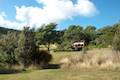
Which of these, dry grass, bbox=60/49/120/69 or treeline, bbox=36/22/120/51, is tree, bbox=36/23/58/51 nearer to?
treeline, bbox=36/22/120/51

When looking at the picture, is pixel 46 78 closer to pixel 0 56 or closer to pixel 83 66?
pixel 83 66

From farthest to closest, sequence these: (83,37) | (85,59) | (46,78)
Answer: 1. (83,37)
2. (85,59)
3. (46,78)

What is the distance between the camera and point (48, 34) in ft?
234

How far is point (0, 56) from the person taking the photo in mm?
23797

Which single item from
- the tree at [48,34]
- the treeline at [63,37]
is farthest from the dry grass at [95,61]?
the tree at [48,34]

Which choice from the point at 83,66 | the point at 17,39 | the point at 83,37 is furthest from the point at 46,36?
the point at 83,66

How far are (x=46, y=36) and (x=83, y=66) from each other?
164 ft

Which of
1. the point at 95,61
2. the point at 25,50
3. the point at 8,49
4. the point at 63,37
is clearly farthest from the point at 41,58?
the point at 63,37

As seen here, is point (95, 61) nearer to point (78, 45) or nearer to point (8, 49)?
point (8, 49)

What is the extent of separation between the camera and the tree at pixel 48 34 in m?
69.4

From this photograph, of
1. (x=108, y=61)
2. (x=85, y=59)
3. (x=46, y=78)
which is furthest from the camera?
(x=85, y=59)

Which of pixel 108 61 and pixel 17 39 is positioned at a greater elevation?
pixel 17 39

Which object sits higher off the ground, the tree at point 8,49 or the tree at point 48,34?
the tree at point 48,34

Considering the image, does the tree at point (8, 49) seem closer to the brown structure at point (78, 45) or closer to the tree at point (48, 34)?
the brown structure at point (78, 45)
